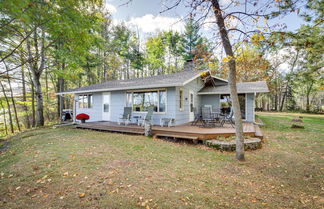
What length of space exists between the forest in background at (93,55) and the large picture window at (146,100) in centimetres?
291

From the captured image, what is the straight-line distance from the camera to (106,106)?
10.6 metres

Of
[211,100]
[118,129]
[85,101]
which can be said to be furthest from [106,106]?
[211,100]

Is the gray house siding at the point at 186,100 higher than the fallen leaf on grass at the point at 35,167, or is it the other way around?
the gray house siding at the point at 186,100

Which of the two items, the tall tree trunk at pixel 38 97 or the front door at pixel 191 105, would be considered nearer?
the front door at pixel 191 105

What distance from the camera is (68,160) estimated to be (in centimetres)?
391

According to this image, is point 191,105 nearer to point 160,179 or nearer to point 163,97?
point 163,97

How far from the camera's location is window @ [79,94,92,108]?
1153cm

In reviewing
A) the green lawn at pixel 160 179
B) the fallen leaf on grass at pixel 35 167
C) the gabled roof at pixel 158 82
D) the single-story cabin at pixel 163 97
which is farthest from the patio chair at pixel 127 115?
the fallen leaf on grass at pixel 35 167

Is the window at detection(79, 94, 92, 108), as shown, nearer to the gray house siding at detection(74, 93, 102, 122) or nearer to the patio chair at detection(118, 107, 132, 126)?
the gray house siding at detection(74, 93, 102, 122)

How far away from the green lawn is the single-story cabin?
12.0 ft

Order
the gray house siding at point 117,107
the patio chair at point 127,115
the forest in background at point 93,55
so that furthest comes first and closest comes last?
the patio chair at point 127,115 < the gray house siding at point 117,107 < the forest in background at point 93,55

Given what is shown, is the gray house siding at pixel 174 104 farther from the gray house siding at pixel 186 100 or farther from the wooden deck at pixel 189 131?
the wooden deck at pixel 189 131

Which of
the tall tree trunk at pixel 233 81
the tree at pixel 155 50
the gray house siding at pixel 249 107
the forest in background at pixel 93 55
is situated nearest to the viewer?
the tall tree trunk at pixel 233 81

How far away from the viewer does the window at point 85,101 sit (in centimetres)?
1153
